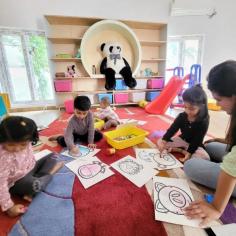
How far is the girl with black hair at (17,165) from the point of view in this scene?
67 cm

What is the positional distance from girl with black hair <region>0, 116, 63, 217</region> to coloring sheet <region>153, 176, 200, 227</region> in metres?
0.58

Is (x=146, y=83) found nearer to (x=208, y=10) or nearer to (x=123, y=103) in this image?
(x=123, y=103)

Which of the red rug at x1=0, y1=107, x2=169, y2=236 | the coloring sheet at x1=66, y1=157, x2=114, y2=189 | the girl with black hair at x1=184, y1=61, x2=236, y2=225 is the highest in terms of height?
the girl with black hair at x1=184, y1=61, x2=236, y2=225

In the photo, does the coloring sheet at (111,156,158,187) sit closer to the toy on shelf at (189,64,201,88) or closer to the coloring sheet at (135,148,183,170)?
the coloring sheet at (135,148,183,170)

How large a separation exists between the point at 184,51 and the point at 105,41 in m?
1.58

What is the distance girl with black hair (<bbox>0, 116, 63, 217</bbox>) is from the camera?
0.67 meters

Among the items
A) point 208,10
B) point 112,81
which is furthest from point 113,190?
point 208,10

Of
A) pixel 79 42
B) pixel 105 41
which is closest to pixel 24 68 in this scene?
pixel 79 42

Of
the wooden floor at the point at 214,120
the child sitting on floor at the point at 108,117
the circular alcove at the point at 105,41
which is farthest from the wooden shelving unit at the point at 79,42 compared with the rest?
the child sitting on floor at the point at 108,117

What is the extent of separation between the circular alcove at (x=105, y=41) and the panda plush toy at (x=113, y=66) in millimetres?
126

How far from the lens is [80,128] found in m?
1.32

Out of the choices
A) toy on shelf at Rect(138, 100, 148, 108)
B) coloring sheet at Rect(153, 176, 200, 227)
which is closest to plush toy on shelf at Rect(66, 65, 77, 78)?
toy on shelf at Rect(138, 100, 148, 108)

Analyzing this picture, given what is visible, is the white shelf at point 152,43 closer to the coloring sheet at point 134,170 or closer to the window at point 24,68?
the window at point 24,68

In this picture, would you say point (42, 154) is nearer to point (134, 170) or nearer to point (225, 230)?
point (134, 170)
